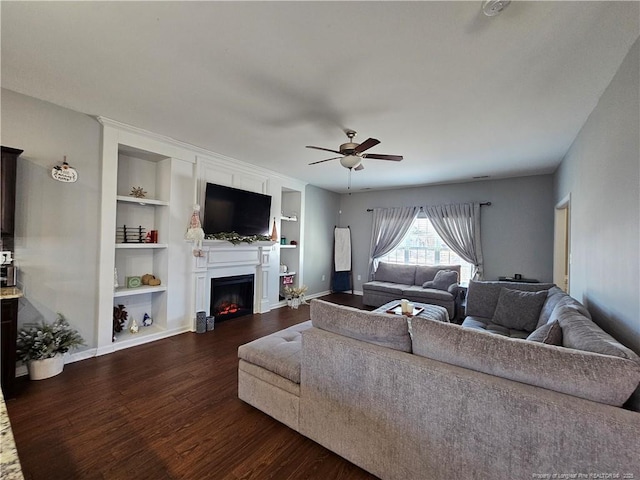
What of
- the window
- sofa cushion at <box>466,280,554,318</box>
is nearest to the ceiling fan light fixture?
sofa cushion at <box>466,280,554,318</box>

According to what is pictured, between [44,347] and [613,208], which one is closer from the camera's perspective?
[613,208]

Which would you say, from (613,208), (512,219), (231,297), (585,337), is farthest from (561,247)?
(231,297)

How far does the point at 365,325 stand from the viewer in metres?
1.67

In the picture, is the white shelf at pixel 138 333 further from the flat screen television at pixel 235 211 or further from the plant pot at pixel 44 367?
the flat screen television at pixel 235 211

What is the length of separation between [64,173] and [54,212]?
41 centimetres

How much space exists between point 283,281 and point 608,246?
487 cm

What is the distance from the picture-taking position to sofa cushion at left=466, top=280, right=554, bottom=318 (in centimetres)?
325

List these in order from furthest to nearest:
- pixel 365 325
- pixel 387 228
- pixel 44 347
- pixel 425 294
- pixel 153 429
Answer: pixel 387 228 < pixel 425 294 < pixel 44 347 < pixel 153 429 < pixel 365 325

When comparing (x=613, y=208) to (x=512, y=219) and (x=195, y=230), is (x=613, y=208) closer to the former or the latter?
(x=512, y=219)

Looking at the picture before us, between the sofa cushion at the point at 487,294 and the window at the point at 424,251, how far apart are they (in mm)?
2310

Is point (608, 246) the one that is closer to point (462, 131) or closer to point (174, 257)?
point (462, 131)

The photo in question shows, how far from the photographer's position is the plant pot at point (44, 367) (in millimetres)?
2457

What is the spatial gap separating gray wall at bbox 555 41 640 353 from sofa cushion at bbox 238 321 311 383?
204 cm

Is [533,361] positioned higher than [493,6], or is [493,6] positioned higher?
[493,6]
